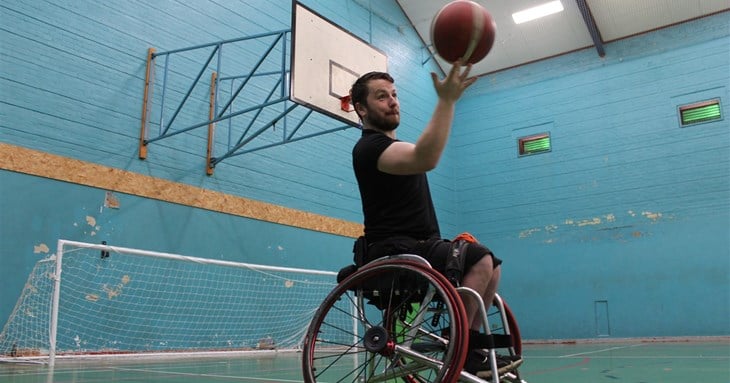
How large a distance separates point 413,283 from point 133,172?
4910mm

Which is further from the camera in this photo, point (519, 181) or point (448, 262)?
point (519, 181)

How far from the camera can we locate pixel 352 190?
8469mm

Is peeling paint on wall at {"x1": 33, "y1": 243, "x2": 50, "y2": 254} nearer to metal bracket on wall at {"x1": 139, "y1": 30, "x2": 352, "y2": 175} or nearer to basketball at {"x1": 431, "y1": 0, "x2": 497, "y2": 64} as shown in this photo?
metal bracket on wall at {"x1": 139, "y1": 30, "x2": 352, "y2": 175}

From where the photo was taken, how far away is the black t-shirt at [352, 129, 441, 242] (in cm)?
185

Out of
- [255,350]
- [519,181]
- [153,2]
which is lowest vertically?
[255,350]

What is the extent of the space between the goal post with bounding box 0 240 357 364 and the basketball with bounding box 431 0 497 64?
3853mm

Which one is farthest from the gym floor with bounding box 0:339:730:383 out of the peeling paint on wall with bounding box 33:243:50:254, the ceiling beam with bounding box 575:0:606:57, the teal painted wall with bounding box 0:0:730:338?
the ceiling beam with bounding box 575:0:606:57

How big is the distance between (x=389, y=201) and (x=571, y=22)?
9.05 metres

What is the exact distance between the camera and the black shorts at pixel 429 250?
1.71 m

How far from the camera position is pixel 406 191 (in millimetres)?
1883

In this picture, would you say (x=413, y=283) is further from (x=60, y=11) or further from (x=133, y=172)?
(x=60, y=11)

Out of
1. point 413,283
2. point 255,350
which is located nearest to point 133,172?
point 255,350

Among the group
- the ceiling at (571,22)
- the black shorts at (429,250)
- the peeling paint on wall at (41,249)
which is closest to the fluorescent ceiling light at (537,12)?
the ceiling at (571,22)

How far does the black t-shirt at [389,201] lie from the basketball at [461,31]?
344 mm
